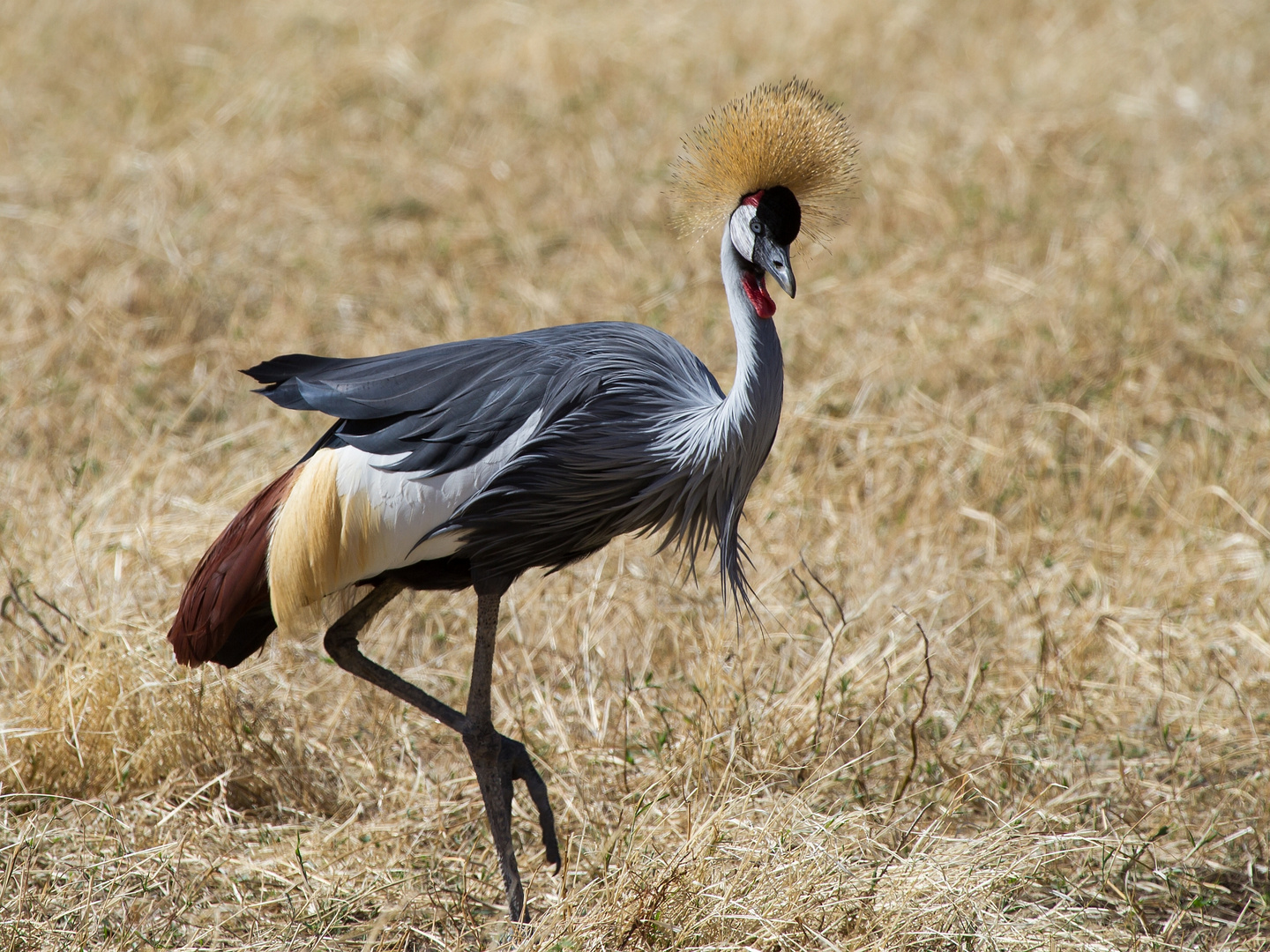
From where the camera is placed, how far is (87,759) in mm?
3039

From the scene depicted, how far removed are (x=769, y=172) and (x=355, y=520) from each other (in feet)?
3.47

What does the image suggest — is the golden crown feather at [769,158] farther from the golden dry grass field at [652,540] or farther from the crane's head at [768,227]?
the golden dry grass field at [652,540]

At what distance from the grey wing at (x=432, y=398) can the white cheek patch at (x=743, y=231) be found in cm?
42

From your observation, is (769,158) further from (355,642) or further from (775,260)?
(355,642)

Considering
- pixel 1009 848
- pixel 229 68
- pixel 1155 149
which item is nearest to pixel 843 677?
pixel 1009 848

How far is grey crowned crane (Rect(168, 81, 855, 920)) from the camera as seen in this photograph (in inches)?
99.8

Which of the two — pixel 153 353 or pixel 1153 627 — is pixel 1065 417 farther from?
pixel 153 353

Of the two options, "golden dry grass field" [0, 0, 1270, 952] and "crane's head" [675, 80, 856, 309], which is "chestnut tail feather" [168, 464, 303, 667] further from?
"crane's head" [675, 80, 856, 309]

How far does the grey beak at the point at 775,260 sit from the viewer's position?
2.41 meters

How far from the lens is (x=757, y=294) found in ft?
8.28

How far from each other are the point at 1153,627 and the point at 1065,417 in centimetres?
122

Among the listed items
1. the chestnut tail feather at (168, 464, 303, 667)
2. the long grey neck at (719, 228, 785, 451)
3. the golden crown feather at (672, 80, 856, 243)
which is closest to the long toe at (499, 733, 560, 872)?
the chestnut tail feather at (168, 464, 303, 667)

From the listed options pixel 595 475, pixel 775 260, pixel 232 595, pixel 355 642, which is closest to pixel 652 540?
pixel 355 642

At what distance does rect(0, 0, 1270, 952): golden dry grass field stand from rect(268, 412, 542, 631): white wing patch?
455 millimetres
